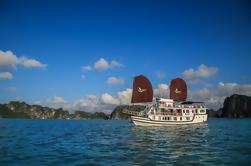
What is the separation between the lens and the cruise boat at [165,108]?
6800cm

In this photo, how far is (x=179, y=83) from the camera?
78.6 meters

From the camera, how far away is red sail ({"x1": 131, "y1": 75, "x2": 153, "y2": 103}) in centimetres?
7188

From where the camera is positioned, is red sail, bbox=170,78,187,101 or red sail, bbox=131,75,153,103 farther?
red sail, bbox=170,78,187,101

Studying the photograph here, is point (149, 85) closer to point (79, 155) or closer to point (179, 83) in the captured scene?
point (179, 83)

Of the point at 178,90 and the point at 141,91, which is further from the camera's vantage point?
the point at 178,90

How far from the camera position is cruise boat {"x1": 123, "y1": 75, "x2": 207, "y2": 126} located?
68.0 m

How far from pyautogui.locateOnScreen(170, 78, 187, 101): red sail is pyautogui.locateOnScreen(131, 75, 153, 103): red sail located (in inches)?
292

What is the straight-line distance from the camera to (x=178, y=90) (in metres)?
78.3

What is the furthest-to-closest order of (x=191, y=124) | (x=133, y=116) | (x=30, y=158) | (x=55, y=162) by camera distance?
(x=191, y=124), (x=133, y=116), (x=30, y=158), (x=55, y=162)

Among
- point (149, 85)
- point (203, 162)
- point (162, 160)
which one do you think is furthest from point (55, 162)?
point (149, 85)

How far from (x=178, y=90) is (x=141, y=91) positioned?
36.2 ft

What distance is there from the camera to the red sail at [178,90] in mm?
77375

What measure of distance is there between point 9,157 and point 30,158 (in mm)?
1480

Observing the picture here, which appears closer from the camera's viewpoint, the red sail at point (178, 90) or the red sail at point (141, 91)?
the red sail at point (141, 91)
